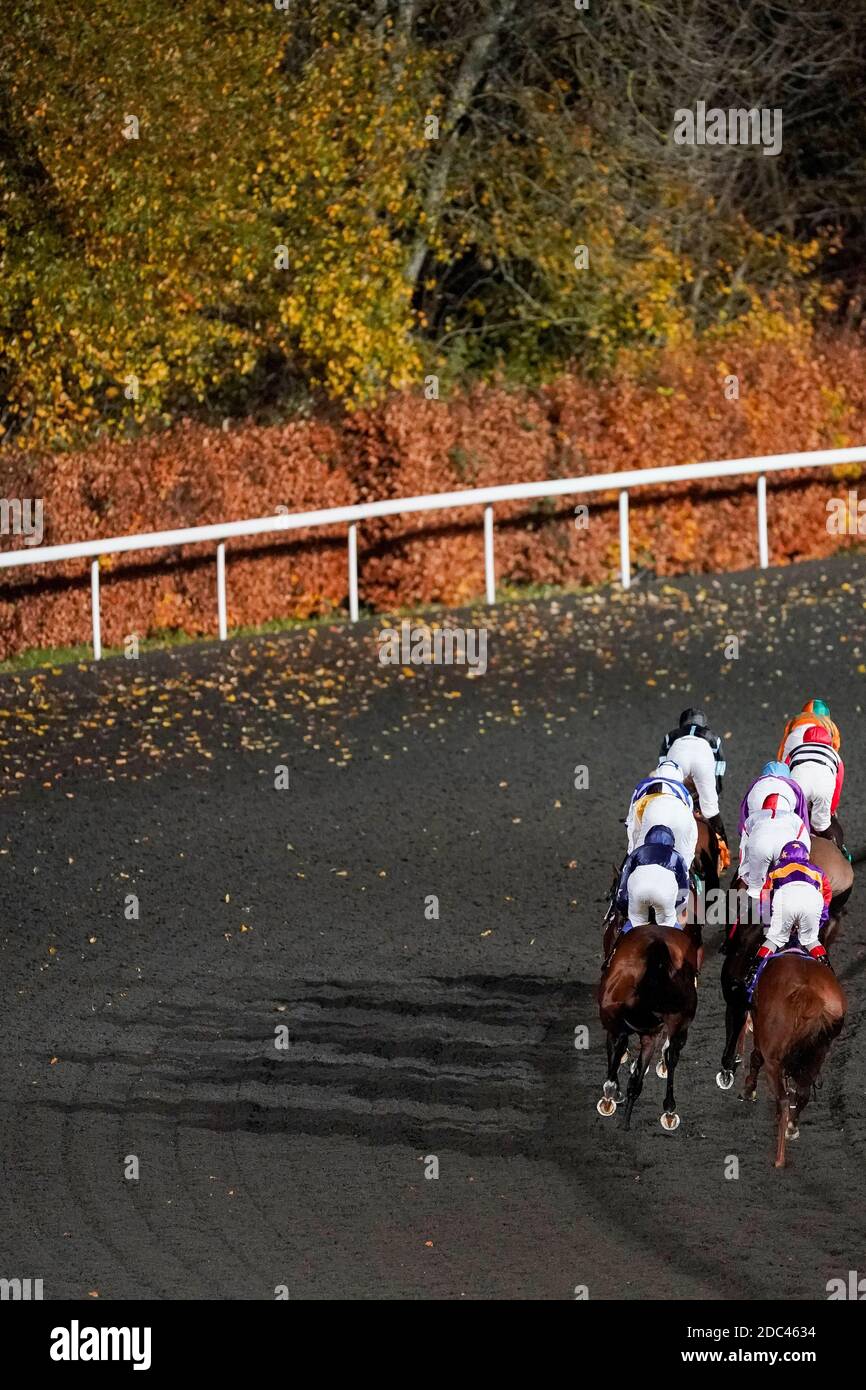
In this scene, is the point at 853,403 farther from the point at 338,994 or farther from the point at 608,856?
the point at 338,994

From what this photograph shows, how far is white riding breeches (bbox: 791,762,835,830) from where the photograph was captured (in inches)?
341

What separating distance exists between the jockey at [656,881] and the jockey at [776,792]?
43 centimetres

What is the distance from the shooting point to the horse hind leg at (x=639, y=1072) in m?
7.61

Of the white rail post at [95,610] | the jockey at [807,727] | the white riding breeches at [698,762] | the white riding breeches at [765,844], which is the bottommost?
the white riding breeches at [765,844]

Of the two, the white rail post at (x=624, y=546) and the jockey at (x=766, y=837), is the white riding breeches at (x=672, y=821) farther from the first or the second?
the white rail post at (x=624, y=546)

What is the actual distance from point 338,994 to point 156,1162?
1938 millimetres

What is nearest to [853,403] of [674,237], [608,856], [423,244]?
[674,237]

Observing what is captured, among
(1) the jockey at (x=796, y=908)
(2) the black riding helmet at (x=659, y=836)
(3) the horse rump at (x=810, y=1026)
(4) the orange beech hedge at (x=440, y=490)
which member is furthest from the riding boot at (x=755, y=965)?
(4) the orange beech hedge at (x=440, y=490)

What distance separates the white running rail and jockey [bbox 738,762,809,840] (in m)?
9.21

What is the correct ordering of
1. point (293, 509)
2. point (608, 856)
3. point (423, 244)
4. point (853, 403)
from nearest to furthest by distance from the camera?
point (608, 856)
point (293, 509)
point (853, 403)
point (423, 244)

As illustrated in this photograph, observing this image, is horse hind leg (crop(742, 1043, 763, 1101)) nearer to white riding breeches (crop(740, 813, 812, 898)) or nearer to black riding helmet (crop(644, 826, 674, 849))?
white riding breeches (crop(740, 813, 812, 898))

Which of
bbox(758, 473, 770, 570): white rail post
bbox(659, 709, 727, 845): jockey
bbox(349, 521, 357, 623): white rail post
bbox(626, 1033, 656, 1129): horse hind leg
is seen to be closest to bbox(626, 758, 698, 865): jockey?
bbox(626, 1033, 656, 1129): horse hind leg

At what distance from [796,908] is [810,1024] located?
0.48m

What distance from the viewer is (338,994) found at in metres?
9.41
